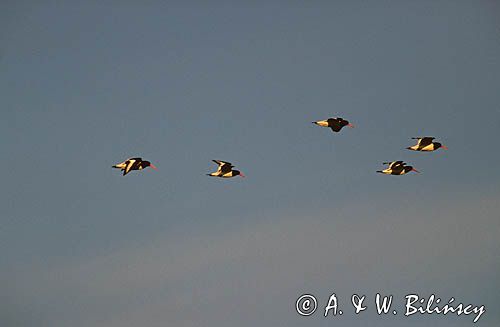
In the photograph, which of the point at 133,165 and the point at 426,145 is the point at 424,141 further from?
the point at 133,165

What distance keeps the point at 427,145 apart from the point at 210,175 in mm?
5299

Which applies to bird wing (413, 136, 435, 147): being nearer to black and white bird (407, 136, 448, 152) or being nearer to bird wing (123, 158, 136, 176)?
black and white bird (407, 136, 448, 152)

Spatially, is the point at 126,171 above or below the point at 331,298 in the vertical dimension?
above

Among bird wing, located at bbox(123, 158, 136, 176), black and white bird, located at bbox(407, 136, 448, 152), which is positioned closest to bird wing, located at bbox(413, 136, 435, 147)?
black and white bird, located at bbox(407, 136, 448, 152)

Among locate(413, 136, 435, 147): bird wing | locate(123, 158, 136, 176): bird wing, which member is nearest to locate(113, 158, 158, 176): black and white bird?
locate(123, 158, 136, 176): bird wing

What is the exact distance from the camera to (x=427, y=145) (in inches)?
1075

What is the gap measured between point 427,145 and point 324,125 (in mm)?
2911

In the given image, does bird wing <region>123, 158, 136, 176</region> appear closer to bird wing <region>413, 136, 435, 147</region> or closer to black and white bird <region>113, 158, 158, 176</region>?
black and white bird <region>113, 158, 158, 176</region>

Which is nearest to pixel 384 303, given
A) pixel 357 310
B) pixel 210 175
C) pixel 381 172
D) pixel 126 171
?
pixel 357 310

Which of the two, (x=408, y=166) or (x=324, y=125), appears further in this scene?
(x=408, y=166)

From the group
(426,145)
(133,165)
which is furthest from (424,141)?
(133,165)

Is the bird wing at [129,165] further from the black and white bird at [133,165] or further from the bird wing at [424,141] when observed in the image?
the bird wing at [424,141]

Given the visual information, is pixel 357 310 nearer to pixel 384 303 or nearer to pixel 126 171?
pixel 384 303

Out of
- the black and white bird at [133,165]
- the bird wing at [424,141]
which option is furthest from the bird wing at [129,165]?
the bird wing at [424,141]
